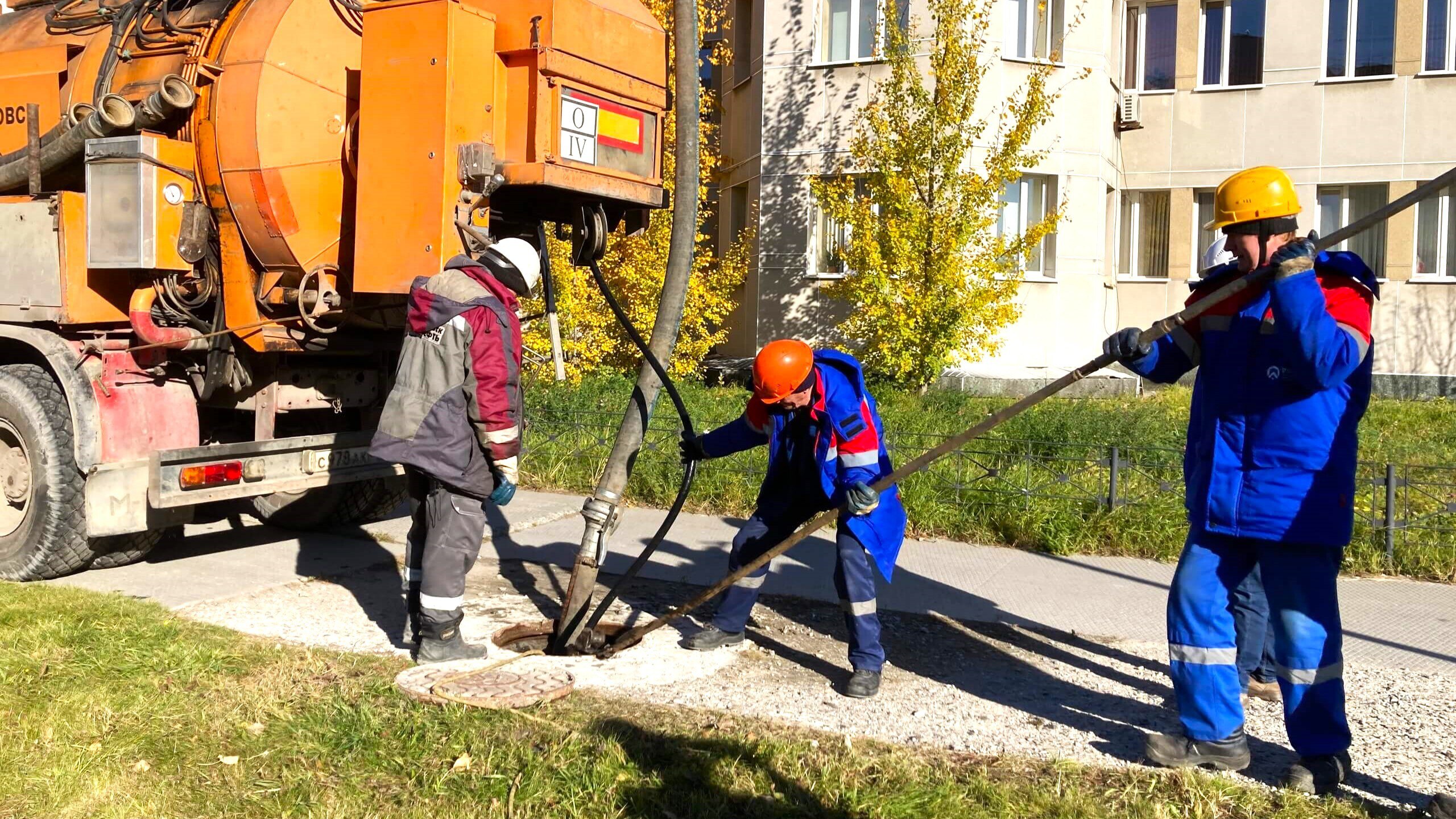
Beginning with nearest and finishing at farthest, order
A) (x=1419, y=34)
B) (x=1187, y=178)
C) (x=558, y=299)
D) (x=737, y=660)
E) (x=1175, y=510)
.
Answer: (x=737, y=660) < (x=1175, y=510) < (x=558, y=299) < (x=1419, y=34) < (x=1187, y=178)

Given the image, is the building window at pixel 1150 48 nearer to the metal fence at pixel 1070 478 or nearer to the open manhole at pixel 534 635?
the metal fence at pixel 1070 478

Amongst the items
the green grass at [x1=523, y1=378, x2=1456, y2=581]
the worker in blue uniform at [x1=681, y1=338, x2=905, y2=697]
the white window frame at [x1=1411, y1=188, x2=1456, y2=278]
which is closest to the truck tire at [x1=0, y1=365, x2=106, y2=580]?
the worker in blue uniform at [x1=681, y1=338, x2=905, y2=697]

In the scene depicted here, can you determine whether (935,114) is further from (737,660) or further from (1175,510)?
(737,660)

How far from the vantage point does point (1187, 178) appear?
1742cm

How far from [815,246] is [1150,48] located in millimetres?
6451

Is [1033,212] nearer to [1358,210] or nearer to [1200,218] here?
[1200,218]

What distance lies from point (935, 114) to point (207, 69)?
28.0 feet

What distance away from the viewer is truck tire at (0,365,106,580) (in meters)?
6.18

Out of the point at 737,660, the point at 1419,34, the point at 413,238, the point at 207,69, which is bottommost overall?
the point at 737,660

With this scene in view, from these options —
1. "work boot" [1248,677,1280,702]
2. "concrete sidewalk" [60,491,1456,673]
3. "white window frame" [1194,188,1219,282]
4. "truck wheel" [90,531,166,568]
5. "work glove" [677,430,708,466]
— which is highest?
"white window frame" [1194,188,1219,282]

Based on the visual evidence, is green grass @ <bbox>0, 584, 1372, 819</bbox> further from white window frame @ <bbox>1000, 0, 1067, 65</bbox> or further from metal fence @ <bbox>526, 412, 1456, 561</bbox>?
white window frame @ <bbox>1000, 0, 1067, 65</bbox>

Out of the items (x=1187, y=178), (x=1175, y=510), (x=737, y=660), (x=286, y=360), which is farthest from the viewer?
(x=1187, y=178)

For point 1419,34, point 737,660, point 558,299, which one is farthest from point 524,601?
point 1419,34

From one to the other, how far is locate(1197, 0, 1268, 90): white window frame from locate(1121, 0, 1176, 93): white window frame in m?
0.37
